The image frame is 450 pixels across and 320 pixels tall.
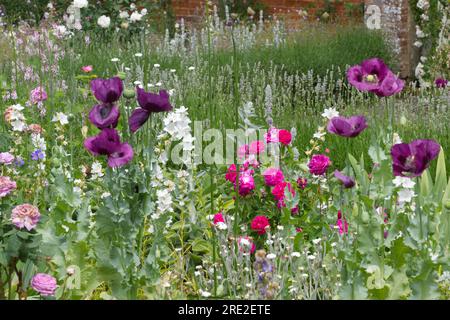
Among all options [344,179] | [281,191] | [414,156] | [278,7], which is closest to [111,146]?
[344,179]

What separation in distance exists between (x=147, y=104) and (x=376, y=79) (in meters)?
0.72

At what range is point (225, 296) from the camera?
7.41 feet

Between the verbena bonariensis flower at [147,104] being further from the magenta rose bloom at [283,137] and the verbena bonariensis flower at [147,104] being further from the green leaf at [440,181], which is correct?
the green leaf at [440,181]

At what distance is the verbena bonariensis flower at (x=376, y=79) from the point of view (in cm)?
230

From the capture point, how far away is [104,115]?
2191mm

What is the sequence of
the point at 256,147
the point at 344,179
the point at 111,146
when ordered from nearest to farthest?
the point at 111,146 → the point at 344,179 → the point at 256,147

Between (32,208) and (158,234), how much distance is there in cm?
41

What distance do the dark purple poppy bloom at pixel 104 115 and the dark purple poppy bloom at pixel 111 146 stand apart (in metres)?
0.03

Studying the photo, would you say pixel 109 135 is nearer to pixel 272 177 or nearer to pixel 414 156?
pixel 414 156

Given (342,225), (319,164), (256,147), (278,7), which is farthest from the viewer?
(278,7)

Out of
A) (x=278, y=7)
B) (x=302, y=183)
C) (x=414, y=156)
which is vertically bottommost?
(x=278, y=7)

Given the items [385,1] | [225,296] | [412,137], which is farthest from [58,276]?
[385,1]

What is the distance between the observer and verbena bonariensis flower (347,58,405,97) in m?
2.30

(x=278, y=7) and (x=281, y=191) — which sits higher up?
(x=281, y=191)
